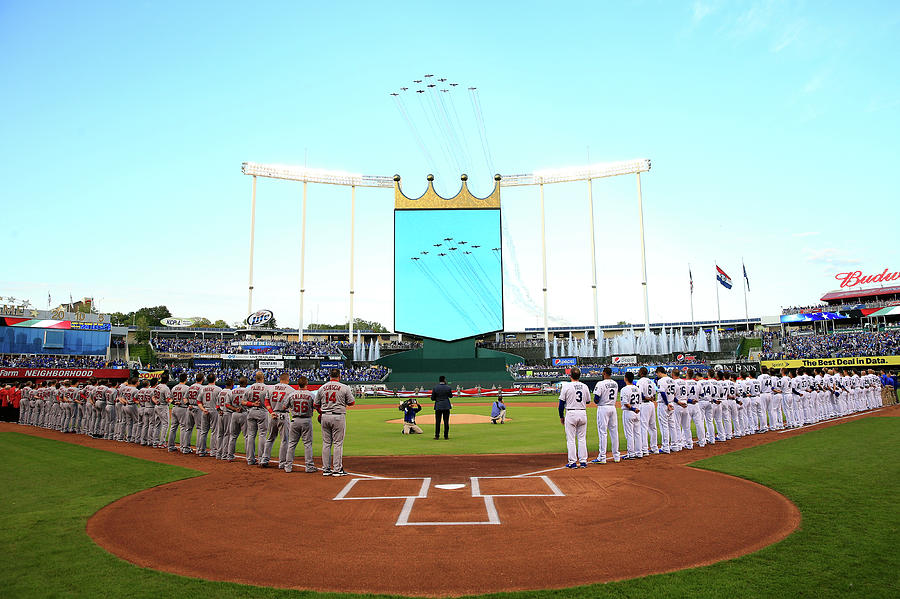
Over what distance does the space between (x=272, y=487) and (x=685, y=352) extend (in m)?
71.1

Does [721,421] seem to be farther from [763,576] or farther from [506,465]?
[763,576]

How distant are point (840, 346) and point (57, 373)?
241 ft

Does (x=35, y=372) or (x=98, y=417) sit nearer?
(x=98, y=417)

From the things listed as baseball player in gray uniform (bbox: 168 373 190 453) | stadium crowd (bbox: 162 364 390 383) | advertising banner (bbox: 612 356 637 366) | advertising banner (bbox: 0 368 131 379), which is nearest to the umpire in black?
baseball player in gray uniform (bbox: 168 373 190 453)

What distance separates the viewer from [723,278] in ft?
227

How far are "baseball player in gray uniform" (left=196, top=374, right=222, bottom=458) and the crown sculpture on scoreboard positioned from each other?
1893 inches

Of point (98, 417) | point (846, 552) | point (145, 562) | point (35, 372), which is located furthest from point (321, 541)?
point (35, 372)

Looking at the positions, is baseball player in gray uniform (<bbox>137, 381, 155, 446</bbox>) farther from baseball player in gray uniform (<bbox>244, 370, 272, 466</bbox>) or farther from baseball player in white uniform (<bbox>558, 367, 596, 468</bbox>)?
baseball player in white uniform (<bbox>558, 367, 596, 468</bbox>)

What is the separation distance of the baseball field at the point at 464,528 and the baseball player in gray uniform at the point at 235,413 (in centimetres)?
75

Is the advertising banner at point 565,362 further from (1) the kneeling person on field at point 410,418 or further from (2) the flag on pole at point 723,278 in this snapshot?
(1) the kneeling person on field at point 410,418

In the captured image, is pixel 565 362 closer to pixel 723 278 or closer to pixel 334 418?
pixel 723 278

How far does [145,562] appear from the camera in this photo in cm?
605

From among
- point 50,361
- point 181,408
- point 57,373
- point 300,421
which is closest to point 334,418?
point 300,421

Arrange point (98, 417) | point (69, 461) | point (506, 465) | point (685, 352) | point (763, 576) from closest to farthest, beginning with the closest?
point (763, 576) → point (506, 465) → point (69, 461) → point (98, 417) → point (685, 352)
